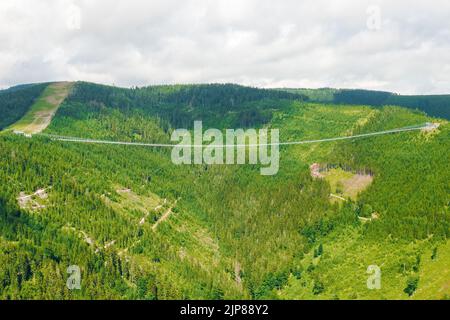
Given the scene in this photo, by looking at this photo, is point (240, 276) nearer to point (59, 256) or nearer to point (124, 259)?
point (124, 259)

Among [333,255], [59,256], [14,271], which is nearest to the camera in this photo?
[14,271]

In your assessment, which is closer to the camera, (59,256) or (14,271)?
(14,271)

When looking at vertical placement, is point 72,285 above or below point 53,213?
below

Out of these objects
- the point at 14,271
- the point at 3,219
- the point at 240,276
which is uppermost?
the point at 3,219

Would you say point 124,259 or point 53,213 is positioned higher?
point 53,213
